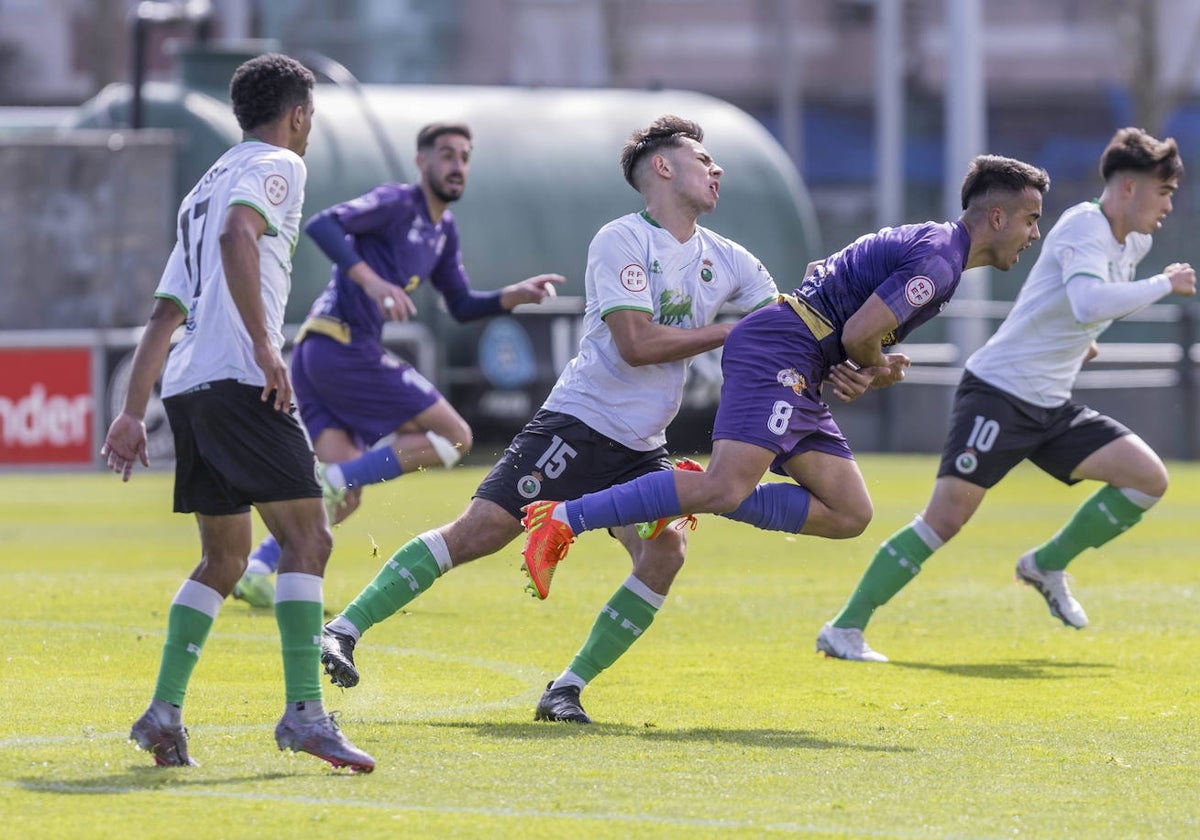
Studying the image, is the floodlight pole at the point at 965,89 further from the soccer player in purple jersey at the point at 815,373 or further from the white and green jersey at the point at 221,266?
the white and green jersey at the point at 221,266

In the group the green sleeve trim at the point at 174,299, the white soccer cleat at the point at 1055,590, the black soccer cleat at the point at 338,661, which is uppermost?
the green sleeve trim at the point at 174,299

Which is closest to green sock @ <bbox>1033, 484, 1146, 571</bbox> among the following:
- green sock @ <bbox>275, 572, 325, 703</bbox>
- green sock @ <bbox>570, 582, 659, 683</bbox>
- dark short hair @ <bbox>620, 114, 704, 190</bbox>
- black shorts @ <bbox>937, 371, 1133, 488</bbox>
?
black shorts @ <bbox>937, 371, 1133, 488</bbox>

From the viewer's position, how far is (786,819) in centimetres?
568

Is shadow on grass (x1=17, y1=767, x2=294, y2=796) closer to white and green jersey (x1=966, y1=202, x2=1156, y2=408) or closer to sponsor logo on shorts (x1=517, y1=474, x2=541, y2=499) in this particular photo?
sponsor logo on shorts (x1=517, y1=474, x2=541, y2=499)

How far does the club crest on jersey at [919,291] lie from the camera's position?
7336 millimetres

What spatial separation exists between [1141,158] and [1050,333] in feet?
2.83

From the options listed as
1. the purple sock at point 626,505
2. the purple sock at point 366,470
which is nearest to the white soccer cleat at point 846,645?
the purple sock at point 626,505

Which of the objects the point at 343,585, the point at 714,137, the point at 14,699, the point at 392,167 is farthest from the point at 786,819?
the point at 714,137

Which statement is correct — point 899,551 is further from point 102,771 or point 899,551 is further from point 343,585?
point 102,771

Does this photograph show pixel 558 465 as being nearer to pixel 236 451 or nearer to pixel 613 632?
pixel 613 632

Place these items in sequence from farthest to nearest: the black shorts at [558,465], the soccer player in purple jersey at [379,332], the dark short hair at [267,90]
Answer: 1. the soccer player in purple jersey at [379,332]
2. the black shorts at [558,465]
3. the dark short hair at [267,90]

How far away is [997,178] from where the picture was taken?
7789mm

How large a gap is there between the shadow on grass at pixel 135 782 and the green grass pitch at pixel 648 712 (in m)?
0.01

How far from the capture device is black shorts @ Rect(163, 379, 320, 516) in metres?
6.27
